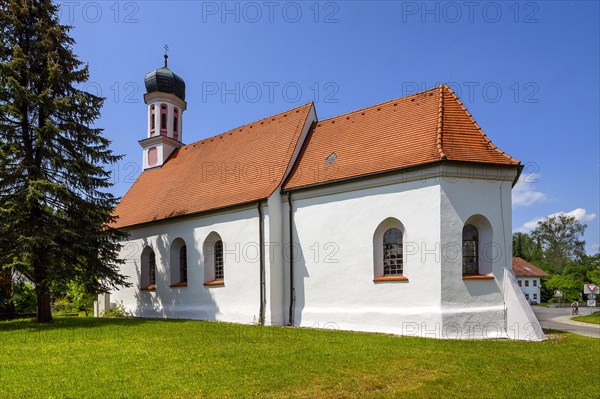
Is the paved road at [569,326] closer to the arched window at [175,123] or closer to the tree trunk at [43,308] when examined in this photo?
the tree trunk at [43,308]

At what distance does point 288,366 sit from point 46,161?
474 inches

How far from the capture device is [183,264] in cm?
1902

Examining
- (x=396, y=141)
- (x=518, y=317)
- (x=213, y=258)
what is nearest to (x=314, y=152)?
(x=396, y=141)

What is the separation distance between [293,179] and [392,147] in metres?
3.73

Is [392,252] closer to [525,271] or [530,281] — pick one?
[525,271]

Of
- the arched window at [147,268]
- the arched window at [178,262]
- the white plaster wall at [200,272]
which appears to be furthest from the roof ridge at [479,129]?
the arched window at [147,268]

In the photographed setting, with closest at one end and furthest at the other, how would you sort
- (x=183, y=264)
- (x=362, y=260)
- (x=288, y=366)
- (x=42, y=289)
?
(x=288, y=366)
(x=362, y=260)
(x=42, y=289)
(x=183, y=264)

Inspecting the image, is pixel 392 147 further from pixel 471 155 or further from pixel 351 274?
pixel 351 274

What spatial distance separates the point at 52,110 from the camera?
14.8 metres

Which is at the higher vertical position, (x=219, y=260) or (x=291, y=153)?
(x=291, y=153)

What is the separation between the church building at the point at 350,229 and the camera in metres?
12.3

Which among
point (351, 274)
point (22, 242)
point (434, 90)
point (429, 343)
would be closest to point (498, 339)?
point (429, 343)

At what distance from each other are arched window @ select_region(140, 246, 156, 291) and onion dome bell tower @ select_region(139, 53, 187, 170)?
5496mm

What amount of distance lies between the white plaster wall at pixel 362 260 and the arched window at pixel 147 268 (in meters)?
8.42
